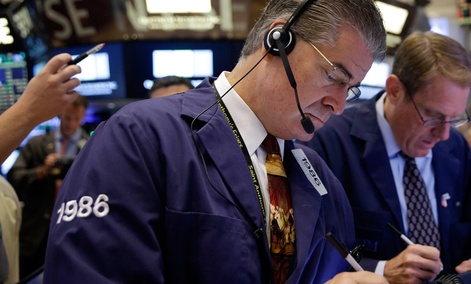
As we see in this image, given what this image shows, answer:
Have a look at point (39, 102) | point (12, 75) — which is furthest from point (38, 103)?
point (12, 75)

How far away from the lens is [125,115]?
1338mm

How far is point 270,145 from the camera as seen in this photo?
5.08 ft

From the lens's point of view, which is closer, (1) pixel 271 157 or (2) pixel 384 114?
(1) pixel 271 157

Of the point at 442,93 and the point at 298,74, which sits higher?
the point at 298,74

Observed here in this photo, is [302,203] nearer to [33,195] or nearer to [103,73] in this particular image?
[33,195]

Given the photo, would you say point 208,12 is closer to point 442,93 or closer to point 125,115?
point 442,93

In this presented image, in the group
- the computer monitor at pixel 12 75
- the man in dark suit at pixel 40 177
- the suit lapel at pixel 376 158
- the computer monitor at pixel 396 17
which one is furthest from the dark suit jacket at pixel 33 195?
the computer monitor at pixel 396 17

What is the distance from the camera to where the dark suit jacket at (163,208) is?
119cm

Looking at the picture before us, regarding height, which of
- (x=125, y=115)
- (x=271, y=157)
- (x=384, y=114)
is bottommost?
(x=384, y=114)

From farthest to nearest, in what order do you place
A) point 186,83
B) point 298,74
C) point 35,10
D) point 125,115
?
point 35,10
point 186,83
point 298,74
point 125,115

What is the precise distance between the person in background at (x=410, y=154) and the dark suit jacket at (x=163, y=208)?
0.88 m

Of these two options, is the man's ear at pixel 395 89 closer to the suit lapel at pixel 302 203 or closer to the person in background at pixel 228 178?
the person in background at pixel 228 178

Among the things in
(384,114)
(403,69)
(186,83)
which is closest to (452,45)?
(403,69)

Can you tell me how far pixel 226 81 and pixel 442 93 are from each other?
3.60 ft
